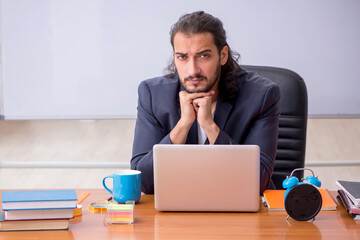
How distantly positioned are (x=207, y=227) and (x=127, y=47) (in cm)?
193

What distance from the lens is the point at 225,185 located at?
145 cm

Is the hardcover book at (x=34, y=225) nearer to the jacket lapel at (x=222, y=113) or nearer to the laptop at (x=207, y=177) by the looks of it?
the laptop at (x=207, y=177)

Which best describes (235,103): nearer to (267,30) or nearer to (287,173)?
(287,173)

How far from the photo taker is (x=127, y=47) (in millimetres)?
3111

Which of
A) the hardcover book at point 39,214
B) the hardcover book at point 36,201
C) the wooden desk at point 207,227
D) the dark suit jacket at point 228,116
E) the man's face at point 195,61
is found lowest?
the wooden desk at point 207,227

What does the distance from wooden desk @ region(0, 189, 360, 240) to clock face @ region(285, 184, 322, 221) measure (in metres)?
0.02

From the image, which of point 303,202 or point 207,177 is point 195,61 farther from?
point 303,202

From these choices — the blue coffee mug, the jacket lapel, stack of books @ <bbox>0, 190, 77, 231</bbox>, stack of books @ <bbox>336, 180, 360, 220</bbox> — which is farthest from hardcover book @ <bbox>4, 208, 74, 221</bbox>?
the jacket lapel

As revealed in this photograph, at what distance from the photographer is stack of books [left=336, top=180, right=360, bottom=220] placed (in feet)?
4.75

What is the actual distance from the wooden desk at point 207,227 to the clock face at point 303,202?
22 mm

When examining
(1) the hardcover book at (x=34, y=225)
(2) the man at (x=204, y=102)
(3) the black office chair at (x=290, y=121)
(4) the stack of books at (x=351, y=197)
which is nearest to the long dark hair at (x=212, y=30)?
(2) the man at (x=204, y=102)

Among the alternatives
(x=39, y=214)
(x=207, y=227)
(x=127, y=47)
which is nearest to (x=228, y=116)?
(x=207, y=227)

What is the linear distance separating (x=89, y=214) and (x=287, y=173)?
105 cm

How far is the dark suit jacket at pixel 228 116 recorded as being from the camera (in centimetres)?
196
